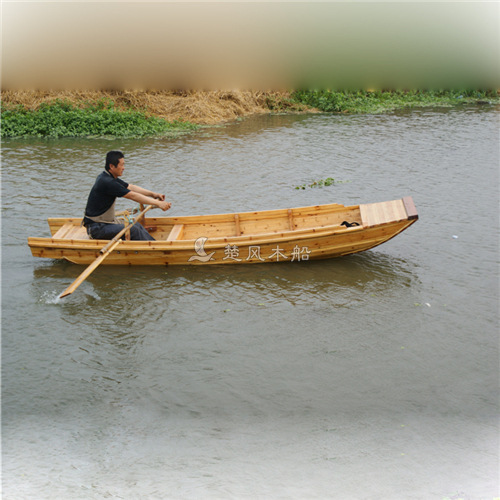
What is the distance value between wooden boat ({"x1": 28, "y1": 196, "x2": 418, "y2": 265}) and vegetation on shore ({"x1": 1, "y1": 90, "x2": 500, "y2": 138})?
10108 millimetres

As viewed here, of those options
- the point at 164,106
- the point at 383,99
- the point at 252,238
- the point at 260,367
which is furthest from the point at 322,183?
the point at 383,99

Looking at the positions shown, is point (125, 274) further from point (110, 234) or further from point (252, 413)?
point (252, 413)

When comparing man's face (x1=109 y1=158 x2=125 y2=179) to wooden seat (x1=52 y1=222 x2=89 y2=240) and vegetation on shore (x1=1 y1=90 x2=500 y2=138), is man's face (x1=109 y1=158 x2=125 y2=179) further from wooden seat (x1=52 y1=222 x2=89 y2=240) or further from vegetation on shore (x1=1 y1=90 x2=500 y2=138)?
vegetation on shore (x1=1 y1=90 x2=500 y2=138)

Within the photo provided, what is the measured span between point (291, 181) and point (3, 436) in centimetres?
1027

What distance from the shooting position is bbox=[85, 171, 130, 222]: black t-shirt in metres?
9.21

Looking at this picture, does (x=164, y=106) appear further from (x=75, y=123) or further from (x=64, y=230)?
(x=64, y=230)

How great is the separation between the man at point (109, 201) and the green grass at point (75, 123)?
10200mm

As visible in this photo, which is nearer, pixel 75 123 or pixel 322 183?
pixel 322 183

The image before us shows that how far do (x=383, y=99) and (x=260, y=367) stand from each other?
21.2m

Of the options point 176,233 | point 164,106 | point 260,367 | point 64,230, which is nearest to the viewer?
point 260,367

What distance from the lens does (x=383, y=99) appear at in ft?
83.3

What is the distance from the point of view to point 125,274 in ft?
31.8

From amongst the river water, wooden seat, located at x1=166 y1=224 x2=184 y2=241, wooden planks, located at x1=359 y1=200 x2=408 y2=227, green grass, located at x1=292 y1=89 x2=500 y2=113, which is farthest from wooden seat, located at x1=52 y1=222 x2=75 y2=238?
green grass, located at x1=292 y1=89 x2=500 y2=113

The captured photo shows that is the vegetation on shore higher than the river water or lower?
higher
